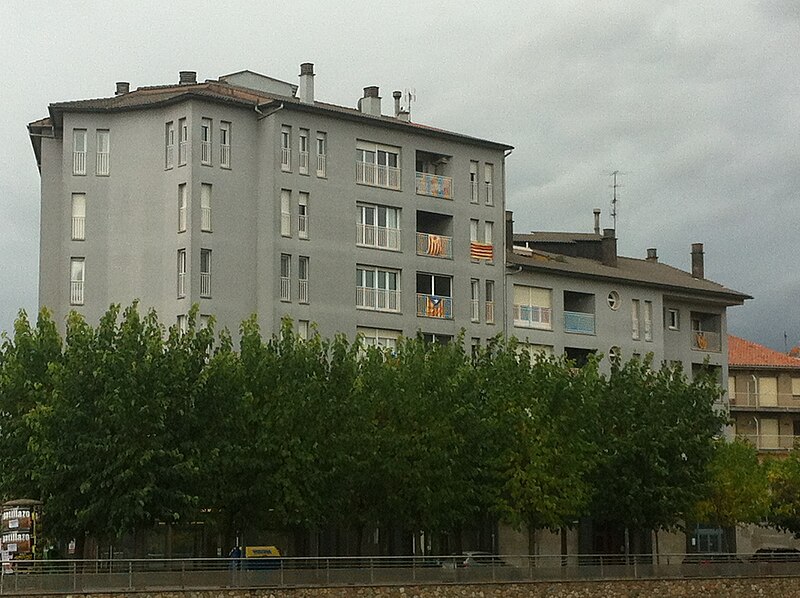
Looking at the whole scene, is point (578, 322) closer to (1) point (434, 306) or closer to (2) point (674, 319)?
(2) point (674, 319)

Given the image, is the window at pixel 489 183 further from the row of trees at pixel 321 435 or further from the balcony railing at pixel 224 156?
the balcony railing at pixel 224 156

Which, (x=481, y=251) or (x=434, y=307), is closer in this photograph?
(x=434, y=307)

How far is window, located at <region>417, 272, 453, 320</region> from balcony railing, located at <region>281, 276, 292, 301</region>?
740cm

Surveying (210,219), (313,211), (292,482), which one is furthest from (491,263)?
(292,482)

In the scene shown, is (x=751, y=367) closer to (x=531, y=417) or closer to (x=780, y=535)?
(x=780, y=535)

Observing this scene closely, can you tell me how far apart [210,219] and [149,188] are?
3565 mm

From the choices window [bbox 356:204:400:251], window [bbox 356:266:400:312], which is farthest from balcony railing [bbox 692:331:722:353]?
window [bbox 356:204:400:251]

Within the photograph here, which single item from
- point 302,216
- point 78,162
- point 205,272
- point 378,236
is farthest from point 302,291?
point 78,162

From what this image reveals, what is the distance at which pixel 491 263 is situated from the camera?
8056 cm

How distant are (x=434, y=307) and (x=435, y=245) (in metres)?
3.17

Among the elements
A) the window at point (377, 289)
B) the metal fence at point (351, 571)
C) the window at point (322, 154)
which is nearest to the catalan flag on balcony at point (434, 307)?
the window at point (377, 289)

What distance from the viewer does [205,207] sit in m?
71.2

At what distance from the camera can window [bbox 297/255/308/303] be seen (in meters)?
73.0

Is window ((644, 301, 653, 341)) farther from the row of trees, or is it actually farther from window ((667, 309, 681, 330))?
the row of trees
